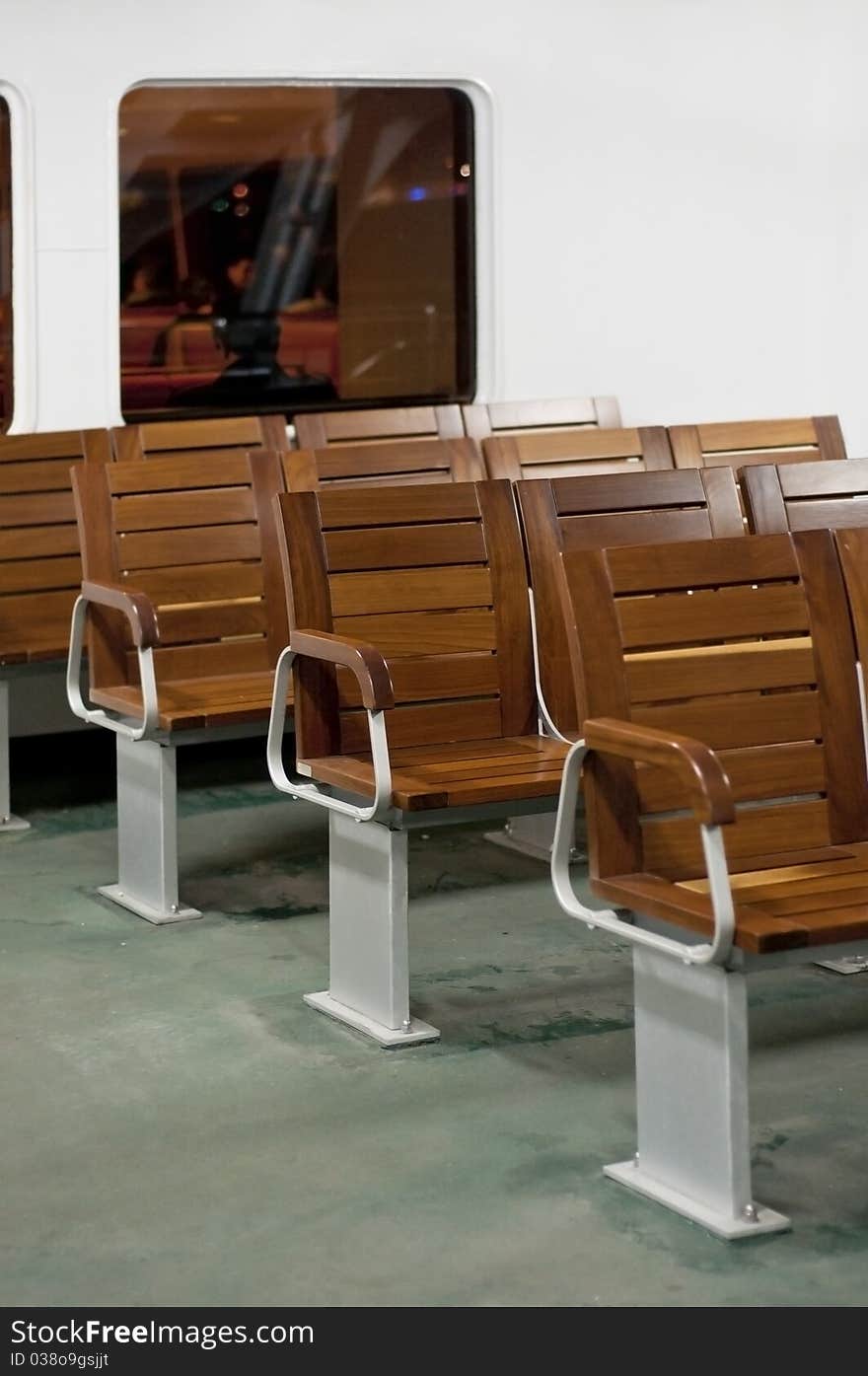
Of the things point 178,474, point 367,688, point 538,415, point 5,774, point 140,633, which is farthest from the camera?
point 538,415

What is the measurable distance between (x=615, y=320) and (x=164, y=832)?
125 inches

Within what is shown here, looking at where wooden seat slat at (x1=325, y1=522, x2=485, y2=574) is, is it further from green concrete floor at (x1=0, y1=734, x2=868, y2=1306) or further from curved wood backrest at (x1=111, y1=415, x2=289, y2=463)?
curved wood backrest at (x1=111, y1=415, x2=289, y2=463)

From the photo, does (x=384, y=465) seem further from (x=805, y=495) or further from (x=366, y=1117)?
(x=366, y=1117)

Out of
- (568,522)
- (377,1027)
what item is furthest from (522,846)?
(377,1027)

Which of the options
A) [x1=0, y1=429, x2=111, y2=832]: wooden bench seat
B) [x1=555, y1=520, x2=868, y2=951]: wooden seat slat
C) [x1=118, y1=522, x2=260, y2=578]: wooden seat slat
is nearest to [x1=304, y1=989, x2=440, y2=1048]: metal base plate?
[x1=555, y1=520, x2=868, y2=951]: wooden seat slat

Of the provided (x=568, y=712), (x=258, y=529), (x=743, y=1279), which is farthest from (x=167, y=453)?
(x=743, y=1279)

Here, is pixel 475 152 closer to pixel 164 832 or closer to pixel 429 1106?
pixel 164 832

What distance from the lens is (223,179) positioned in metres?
6.67

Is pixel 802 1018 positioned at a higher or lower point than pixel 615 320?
lower

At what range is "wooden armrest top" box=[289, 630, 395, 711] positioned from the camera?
3.84 metres

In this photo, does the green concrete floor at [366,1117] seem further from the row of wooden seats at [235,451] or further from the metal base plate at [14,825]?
the row of wooden seats at [235,451]

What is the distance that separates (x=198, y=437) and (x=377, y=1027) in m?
2.62

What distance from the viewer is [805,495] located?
4.66 m

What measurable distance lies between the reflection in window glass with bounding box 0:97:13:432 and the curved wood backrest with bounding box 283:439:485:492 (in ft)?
4.17
